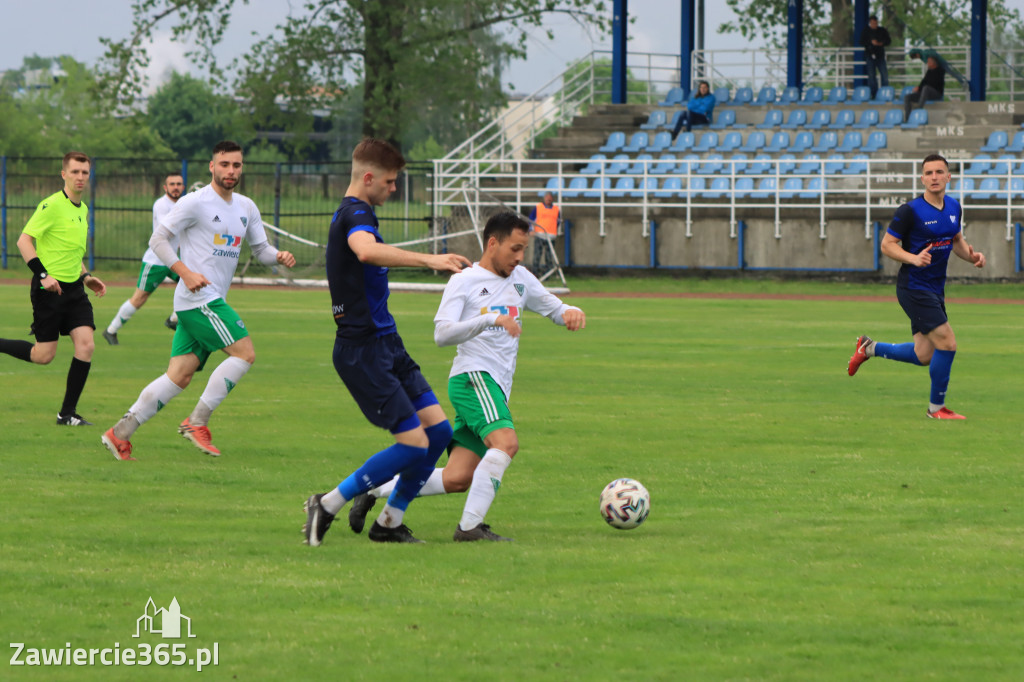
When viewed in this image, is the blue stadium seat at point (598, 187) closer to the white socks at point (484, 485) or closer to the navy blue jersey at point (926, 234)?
the navy blue jersey at point (926, 234)

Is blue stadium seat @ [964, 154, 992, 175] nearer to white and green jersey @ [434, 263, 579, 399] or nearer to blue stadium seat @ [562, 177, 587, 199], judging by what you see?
blue stadium seat @ [562, 177, 587, 199]

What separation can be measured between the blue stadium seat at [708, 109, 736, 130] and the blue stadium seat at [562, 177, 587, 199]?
4.58 m

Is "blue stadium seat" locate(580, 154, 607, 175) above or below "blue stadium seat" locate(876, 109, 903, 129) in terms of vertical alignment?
below

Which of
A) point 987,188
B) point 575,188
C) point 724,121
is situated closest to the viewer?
point 987,188

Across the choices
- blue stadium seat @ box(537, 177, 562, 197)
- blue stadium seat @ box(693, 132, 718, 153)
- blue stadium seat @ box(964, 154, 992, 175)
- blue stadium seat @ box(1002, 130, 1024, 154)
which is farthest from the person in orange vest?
blue stadium seat @ box(1002, 130, 1024, 154)

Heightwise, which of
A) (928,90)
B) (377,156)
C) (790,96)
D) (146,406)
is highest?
(790,96)

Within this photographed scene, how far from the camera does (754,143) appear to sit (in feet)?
115

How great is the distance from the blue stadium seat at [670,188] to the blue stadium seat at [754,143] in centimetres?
248

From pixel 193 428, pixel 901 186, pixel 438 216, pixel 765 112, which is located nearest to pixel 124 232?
pixel 438 216

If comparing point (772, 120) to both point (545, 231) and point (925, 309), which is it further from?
point (925, 309)

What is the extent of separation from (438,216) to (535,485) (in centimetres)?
2653

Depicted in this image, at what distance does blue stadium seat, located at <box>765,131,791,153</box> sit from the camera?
34656 mm

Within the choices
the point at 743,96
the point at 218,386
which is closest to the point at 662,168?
the point at 743,96

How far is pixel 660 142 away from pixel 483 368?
97.6 feet
